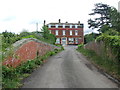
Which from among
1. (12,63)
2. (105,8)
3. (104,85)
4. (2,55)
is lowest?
(104,85)

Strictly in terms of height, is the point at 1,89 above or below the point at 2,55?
below

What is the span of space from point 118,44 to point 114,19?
44.0ft

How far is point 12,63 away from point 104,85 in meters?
→ 4.84

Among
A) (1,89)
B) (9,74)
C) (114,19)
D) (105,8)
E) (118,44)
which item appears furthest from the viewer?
(105,8)

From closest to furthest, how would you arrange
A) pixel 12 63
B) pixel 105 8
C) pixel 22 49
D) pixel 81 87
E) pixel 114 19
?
pixel 81 87
pixel 12 63
pixel 22 49
pixel 114 19
pixel 105 8

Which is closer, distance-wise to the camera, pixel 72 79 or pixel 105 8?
pixel 72 79

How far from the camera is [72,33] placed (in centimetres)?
6575

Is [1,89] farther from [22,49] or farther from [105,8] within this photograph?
Answer: [105,8]

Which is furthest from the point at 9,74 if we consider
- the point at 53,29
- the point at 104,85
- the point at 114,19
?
the point at 53,29

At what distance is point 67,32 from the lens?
65688 millimetres

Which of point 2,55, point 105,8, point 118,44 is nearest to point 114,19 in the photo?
point 118,44

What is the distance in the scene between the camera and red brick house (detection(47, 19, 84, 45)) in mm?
65125

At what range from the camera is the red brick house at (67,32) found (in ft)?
214

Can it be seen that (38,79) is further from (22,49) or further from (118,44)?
(118,44)
